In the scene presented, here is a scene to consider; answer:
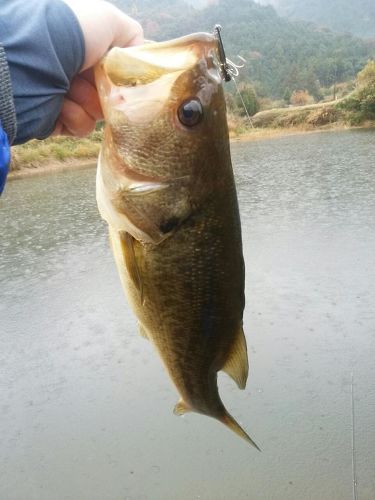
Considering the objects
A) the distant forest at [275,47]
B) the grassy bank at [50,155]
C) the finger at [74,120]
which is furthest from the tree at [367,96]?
the distant forest at [275,47]

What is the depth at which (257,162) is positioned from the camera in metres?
15.0

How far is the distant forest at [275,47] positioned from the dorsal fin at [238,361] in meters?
66.8

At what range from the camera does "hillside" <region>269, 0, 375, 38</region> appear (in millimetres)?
146000

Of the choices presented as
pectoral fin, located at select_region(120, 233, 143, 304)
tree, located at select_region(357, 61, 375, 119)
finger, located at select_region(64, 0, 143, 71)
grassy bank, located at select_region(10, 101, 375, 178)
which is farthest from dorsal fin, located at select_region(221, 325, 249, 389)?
tree, located at select_region(357, 61, 375, 119)

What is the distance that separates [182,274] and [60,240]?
7422 mm

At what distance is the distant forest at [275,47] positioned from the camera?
248 ft

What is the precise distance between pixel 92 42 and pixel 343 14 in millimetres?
175482

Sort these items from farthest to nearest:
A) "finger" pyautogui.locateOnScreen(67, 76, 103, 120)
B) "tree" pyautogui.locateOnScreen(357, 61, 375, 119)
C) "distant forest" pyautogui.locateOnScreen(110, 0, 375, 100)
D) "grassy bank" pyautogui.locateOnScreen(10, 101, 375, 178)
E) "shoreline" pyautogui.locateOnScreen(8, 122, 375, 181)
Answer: "distant forest" pyautogui.locateOnScreen(110, 0, 375, 100) < "tree" pyautogui.locateOnScreen(357, 61, 375, 119) < "grassy bank" pyautogui.locateOnScreen(10, 101, 375, 178) < "shoreline" pyautogui.locateOnScreen(8, 122, 375, 181) < "finger" pyautogui.locateOnScreen(67, 76, 103, 120)

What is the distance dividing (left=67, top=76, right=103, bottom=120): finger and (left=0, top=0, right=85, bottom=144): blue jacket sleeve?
133 millimetres

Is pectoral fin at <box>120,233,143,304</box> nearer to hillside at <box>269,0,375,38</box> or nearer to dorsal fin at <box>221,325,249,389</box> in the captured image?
dorsal fin at <box>221,325,249,389</box>

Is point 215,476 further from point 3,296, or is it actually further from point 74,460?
point 3,296

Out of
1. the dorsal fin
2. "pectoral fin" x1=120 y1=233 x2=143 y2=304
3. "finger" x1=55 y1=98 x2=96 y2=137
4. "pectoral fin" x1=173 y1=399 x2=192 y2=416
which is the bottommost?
"pectoral fin" x1=173 y1=399 x2=192 y2=416

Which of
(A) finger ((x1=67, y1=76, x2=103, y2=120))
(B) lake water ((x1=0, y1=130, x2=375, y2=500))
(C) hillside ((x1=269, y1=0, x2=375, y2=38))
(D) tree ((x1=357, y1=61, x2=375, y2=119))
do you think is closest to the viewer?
(A) finger ((x1=67, y1=76, x2=103, y2=120))

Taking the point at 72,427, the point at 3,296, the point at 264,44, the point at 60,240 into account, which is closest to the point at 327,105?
the point at 60,240
